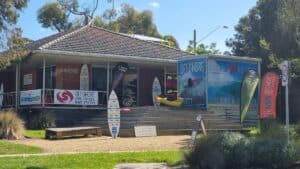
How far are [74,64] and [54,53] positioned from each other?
342 cm

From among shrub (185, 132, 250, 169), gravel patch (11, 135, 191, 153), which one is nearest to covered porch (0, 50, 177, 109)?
gravel patch (11, 135, 191, 153)

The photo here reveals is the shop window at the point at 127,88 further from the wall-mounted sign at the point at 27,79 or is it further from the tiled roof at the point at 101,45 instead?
the wall-mounted sign at the point at 27,79

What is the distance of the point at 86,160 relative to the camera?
16.5 metres

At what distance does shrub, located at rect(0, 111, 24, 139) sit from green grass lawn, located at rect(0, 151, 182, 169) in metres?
6.73

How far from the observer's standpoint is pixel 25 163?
1605cm

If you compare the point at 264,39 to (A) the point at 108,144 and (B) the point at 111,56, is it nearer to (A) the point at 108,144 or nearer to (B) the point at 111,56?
(B) the point at 111,56

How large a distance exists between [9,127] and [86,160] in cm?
866

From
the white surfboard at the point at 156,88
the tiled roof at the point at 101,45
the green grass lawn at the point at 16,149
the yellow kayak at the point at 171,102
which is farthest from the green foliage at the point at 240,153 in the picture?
the white surfboard at the point at 156,88

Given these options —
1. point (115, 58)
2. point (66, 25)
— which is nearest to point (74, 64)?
point (115, 58)

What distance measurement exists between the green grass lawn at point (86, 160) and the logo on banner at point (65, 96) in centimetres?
1463

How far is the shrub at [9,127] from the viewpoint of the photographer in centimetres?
2406

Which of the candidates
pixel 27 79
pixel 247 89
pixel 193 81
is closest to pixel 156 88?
pixel 193 81

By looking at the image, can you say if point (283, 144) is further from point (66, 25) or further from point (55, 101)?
point (66, 25)

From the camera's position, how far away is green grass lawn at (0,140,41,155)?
19659 mm
